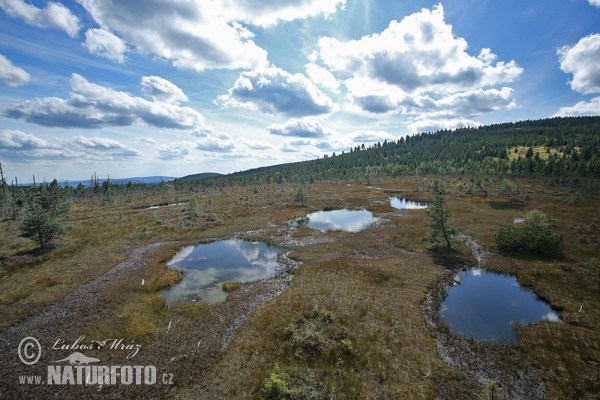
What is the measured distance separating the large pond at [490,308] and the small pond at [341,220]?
98.5 ft

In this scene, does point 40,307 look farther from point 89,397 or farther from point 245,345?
point 245,345

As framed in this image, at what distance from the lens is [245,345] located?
2095cm

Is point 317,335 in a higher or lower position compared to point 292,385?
higher

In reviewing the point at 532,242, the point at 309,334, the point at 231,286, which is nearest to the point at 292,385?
the point at 309,334

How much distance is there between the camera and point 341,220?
7275 centimetres

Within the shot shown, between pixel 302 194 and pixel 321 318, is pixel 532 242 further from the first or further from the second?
pixel 302 194

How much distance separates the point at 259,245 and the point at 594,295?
158 ft

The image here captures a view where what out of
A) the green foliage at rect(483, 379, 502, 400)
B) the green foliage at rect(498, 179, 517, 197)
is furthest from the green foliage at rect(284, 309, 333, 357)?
the green foliage at rect(498, 179, 517, 197)

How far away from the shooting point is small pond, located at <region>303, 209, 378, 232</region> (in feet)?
210

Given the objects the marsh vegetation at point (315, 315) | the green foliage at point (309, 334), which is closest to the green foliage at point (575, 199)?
the marsh vegetation at point (315, 315)

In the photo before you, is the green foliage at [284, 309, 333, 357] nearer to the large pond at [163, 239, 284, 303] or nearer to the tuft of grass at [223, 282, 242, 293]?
the large pond at [163, 239, 284, 303]

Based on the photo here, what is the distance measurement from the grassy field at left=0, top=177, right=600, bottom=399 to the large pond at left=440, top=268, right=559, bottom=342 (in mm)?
1497

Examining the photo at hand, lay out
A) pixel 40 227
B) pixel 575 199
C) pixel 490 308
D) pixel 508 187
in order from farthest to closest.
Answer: pixel 508 187
pixel 575 199
pixel 40 227
pixel 490 308

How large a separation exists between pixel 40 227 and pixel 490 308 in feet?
235
